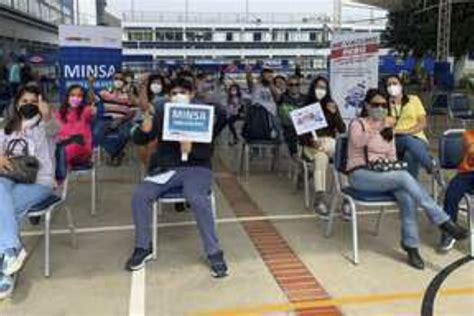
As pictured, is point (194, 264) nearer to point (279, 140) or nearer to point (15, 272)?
point (15, 272)

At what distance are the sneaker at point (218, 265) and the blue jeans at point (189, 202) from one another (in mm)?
37

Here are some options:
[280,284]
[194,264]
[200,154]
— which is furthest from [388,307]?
[200,154]

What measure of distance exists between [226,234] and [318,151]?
5.26 ft

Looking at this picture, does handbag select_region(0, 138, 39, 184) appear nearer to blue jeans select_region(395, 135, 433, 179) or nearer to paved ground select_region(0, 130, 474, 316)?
paved ground select_region(0, 130, 474, 316)

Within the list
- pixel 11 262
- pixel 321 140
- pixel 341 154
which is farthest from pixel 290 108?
pixel 11 262

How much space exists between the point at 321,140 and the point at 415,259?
8.03 feet

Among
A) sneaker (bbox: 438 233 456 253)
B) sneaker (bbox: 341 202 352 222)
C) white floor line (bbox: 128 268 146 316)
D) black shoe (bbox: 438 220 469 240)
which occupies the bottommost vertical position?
white floor line (bbox: 128 268 146 316)

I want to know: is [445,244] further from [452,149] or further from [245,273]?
[245,273]

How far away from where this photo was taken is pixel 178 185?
605cm

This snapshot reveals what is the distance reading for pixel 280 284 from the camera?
5453 millimetres

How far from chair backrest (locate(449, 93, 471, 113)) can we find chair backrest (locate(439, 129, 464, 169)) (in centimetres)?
783

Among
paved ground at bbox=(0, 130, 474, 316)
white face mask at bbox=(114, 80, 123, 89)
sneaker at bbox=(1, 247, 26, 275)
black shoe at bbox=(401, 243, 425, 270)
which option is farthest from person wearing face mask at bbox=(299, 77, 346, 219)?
white face mask at bbox=(114, 80, 123, 89)

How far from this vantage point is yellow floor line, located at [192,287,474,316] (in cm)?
491

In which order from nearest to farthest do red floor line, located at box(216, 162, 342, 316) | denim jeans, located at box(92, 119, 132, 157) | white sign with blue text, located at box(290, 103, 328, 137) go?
red floor line, located at box(216, 162, 342, 316) < white sign with blue text, located at box(290, 103, 328, 137) < denim jeans, located at box(92, 119, 132, 157)
